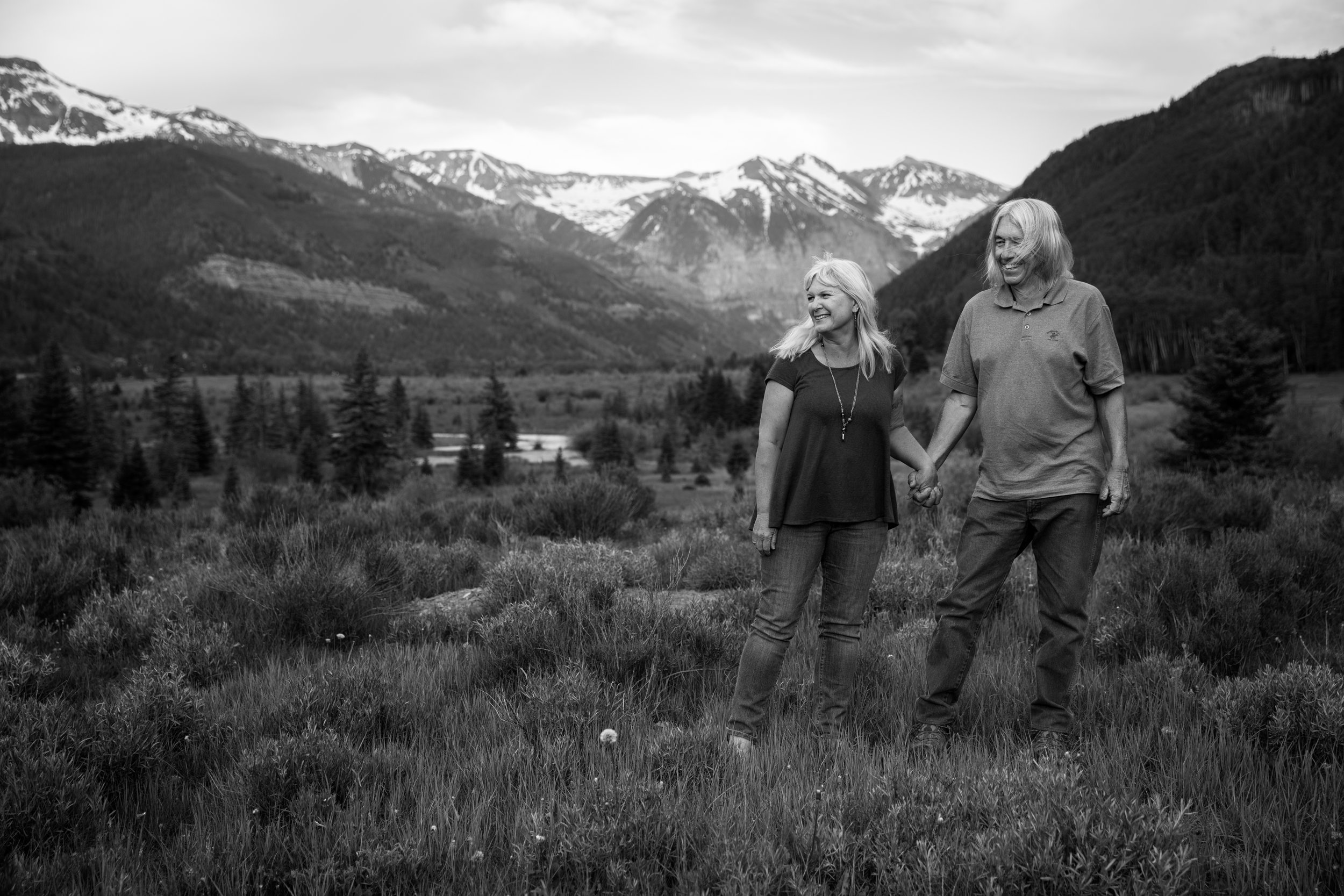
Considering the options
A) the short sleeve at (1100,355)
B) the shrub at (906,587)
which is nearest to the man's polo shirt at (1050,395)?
the short sleeve at (1100,355)

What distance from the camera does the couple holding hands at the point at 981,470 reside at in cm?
349

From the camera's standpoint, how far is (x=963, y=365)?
3848 millimetres

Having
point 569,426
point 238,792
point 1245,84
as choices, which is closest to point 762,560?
point 238,792

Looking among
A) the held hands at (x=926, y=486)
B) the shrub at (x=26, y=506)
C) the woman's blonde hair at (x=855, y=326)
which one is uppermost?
the woman's blonde hair at (x=855, y=326)

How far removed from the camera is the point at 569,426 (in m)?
102

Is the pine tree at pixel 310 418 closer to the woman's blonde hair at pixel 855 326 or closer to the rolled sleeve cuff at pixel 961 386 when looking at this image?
the woman's blonde hair at pixel 855 326

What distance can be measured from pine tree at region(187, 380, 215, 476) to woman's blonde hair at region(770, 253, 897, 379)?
7569cm

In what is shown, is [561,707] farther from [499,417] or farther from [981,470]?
[499,417]

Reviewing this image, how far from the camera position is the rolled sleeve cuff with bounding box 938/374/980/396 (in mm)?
3844

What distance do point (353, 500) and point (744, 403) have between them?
77.5 meters

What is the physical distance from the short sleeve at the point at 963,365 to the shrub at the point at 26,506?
11.6 m

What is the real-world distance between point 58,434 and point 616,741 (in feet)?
183

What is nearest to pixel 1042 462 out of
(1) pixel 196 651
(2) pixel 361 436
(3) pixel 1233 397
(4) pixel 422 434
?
(1) pixel 196 651

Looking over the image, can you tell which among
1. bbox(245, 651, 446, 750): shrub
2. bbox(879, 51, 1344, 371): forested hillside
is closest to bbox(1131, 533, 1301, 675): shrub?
bbox(245, 651, 446, 750): shrub
